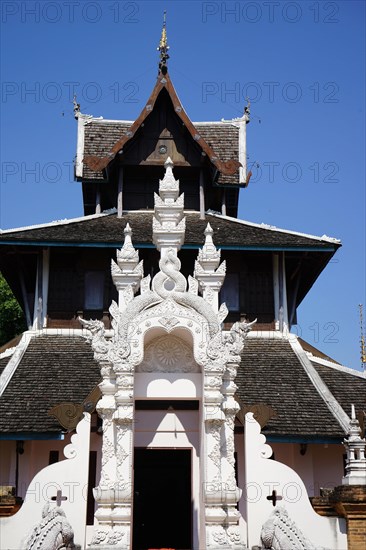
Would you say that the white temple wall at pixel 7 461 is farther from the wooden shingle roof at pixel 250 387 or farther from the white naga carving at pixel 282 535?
the white naga carving at pixel 282 535

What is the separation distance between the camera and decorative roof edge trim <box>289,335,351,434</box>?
588 inches

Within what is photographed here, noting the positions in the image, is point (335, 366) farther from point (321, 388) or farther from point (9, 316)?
point (9, 316)

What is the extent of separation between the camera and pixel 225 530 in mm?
10703

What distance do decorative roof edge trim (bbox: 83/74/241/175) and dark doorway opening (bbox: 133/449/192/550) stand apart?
350 inches

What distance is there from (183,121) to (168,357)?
10.2m

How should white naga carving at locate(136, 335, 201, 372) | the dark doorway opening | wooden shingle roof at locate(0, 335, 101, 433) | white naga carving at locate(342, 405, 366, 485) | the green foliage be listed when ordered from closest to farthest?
white naga carving at locate(342, 405, 366, 485)
white naga carving at locate(136, 335, 201, 372)
the dark doorway opening
wooden shingle roof at locate(0, 335, 101, 433)
the green foliage

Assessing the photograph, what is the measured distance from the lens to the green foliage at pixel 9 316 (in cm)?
3029

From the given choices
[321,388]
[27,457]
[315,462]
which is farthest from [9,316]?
[315,462]

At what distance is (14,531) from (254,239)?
9920 mm

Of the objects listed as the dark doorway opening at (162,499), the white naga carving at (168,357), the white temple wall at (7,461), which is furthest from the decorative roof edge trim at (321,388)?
the white temple wall at (7,461)

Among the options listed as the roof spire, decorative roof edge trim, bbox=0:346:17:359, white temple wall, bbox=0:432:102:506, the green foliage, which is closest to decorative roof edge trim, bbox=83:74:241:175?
the roof spire

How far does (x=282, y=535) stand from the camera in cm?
1059

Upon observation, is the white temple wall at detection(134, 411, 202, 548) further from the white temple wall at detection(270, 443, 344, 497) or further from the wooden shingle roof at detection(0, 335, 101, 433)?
the white temple wall at detection(270, 443, 344, 497)

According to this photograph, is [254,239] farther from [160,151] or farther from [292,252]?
[160,151]
